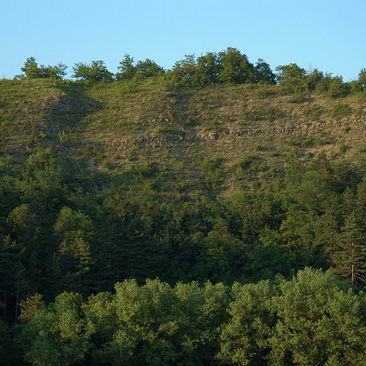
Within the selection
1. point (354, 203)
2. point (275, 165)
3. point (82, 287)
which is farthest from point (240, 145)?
point (82, 287)

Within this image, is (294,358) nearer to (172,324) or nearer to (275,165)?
(172,324)

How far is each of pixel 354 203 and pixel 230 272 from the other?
11968 mm

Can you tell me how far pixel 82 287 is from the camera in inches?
1747

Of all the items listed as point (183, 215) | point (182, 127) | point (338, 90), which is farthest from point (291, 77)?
point (183, 215)

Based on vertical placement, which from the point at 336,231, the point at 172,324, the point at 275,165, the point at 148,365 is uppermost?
the point at 275,165

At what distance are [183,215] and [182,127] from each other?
22.9m

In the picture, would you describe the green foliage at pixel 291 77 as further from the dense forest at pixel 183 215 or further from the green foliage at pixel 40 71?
the green foliage at pixel 40 71

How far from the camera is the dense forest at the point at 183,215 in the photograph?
35.0 meters

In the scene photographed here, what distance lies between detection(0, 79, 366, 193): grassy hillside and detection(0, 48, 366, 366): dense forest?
0.25 metres

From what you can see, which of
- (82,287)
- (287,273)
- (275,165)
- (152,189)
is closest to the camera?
(82,287)

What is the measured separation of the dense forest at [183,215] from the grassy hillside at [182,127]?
0.83 feet

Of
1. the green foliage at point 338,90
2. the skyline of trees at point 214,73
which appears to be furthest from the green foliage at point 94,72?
the green foliage at point 338,90

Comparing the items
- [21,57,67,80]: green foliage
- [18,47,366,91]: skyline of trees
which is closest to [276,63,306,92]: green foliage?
[18,47,366,91]: skyline of trees

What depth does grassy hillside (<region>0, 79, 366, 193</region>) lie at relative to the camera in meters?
69.2
